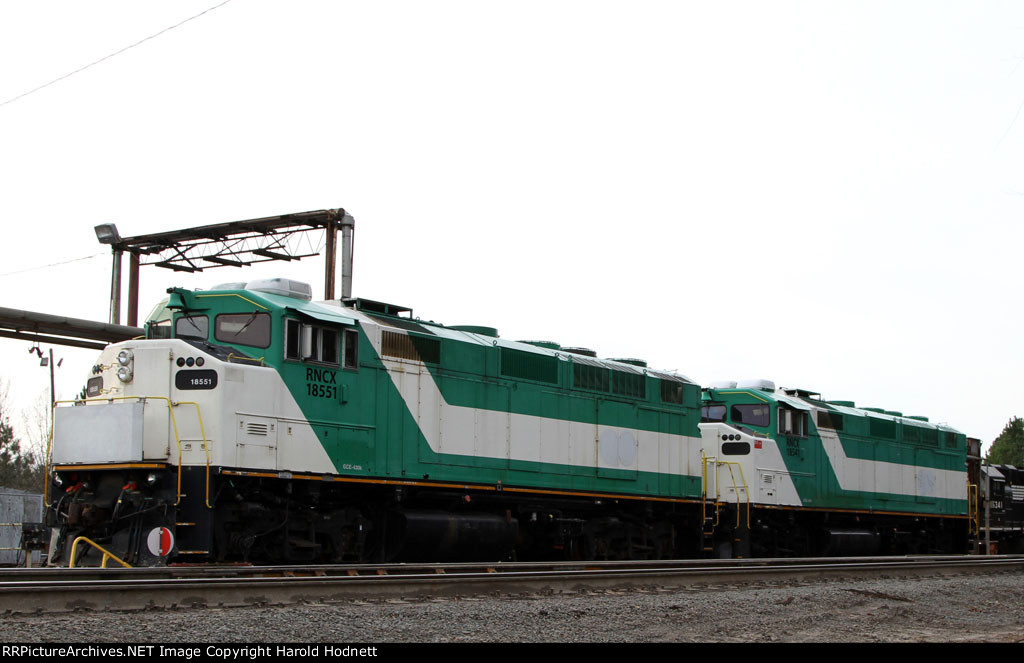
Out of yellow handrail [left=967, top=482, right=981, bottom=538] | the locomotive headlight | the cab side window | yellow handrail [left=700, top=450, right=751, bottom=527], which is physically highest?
the locomotive headlight

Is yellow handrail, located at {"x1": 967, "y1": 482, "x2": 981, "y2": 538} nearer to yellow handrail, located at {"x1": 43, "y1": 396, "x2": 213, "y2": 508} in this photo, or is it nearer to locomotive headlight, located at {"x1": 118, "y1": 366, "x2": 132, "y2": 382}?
yellow handrail, located at {"x1": 43, "y1": 396, "x2": 213, "y2": 508}

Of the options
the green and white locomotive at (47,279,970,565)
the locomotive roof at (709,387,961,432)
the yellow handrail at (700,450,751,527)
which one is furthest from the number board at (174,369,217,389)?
the locomotive roof at (709,387,961,432)

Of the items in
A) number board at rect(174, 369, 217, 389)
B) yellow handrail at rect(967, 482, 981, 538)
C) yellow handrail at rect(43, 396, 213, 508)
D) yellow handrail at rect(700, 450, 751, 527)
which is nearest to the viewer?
yellow handrail at rect(43, 396, 213, 508)

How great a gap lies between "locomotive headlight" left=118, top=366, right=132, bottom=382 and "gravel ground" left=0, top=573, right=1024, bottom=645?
570 centimetres

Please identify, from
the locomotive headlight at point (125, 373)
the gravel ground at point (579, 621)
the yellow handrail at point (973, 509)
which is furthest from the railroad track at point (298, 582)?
the yellow handrail at point (973, 509)

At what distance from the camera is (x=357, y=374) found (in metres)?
16.1

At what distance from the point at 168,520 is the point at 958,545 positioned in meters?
26.9

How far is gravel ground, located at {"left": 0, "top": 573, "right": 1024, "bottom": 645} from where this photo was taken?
8312 millimetres

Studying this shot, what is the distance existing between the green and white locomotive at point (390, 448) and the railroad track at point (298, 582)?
1.63 metres

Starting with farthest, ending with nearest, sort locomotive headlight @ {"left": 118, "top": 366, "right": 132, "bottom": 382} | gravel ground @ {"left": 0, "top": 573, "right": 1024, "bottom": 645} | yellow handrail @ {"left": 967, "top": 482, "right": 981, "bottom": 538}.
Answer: yellow handrail @ {"left": 967, "top": 482, "right": 981, "bottom": 538}
locomotive headlight @ {"left": 118, "top": 366, "right": 132, "bottom": 382}
gravel ground @ {"left": 0, "top": 573, "right": 1024, "bottom": 645}

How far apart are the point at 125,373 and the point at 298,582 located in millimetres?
5092

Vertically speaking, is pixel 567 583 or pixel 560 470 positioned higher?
pixel 560 470
